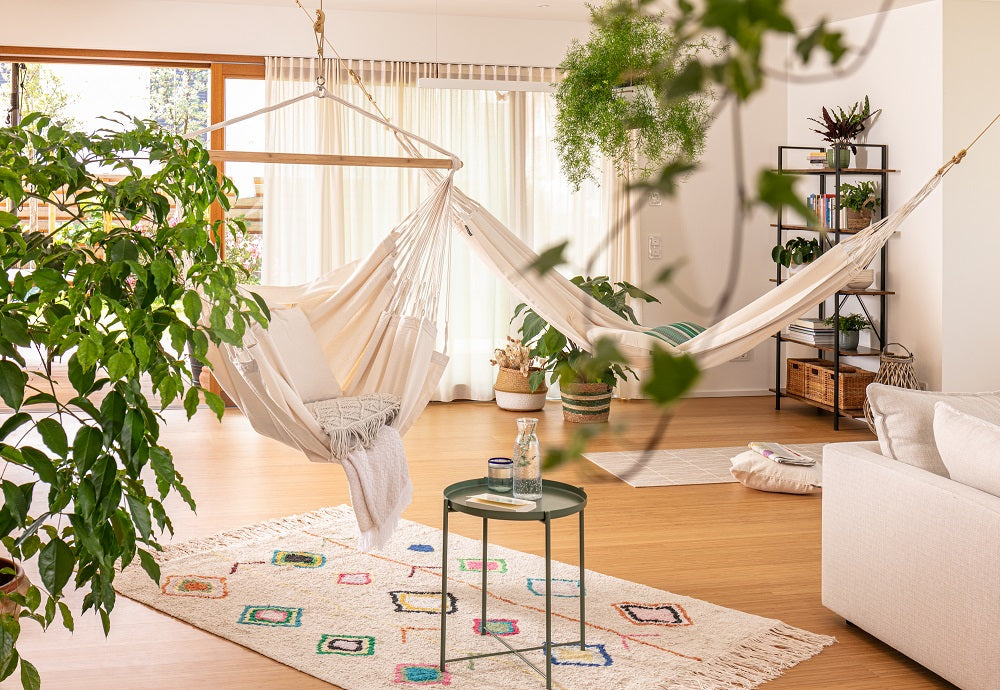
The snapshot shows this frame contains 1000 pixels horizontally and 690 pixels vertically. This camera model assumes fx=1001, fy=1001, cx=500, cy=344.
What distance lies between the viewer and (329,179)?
5824mm

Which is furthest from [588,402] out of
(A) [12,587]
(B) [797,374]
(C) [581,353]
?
(A) [12,587]

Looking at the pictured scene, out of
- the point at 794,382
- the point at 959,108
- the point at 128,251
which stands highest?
the point at 959,108

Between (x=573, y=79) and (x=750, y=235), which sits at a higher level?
(x=573, y=79)

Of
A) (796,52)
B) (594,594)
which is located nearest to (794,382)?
(594,594)

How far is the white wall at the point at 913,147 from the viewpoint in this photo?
5.10 meters

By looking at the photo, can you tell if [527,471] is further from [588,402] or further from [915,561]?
[588,402]

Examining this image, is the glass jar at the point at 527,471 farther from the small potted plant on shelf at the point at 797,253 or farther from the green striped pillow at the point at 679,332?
the small potted plant on shelf at the point at 797,253

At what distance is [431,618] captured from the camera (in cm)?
270

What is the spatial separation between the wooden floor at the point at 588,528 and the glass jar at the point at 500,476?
290mm

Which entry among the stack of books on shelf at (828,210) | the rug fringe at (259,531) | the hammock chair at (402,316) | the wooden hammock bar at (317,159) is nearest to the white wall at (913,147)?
the stack of books on shelf at (828,210)

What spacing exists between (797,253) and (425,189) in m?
2.23

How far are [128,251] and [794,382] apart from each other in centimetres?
499

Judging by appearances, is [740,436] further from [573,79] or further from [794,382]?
[573,79]

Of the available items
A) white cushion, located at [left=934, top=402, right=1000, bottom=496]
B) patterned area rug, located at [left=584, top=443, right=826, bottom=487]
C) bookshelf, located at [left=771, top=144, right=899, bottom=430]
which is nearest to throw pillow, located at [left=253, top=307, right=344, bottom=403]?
patterned area rug, located at [left=584, top=443, right=826, bottom=487]
